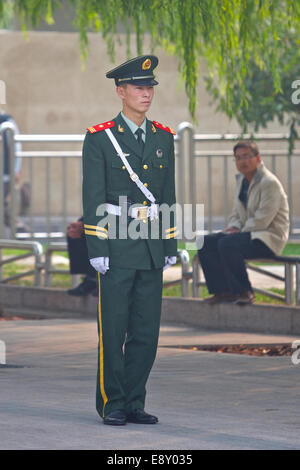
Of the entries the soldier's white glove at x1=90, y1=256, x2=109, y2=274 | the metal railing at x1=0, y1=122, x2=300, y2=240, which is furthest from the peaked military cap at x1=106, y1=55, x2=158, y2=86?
the metal railing at x1=0, y1=122, x2=300, y2=240

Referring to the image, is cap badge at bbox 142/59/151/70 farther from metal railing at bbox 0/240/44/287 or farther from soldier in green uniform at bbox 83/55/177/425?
metal railing at bbox 0/240/44/287

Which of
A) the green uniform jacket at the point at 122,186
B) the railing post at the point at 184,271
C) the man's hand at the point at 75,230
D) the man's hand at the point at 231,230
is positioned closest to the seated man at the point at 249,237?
the man's hand at the point at 231,230

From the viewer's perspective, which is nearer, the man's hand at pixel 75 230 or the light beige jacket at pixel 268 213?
the light beige jacket at pixel 268 213

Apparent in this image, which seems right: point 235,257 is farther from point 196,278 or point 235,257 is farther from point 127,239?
point 127,239

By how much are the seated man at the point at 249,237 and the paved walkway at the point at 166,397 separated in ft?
1.70

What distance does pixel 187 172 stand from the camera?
1459 cm

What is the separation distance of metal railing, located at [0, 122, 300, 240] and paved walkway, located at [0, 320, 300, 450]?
10.3ft

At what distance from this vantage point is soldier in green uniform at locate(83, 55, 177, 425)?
279 inches

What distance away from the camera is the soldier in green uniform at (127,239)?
7078mm

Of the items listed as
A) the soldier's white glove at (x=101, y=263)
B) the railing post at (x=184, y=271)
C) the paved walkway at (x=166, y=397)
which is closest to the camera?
the paved walkway at (x=166, y=397)

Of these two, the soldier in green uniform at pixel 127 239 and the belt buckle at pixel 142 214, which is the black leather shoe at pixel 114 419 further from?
the belt buckle at pixel 142 214

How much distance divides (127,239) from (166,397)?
133 centimetres
